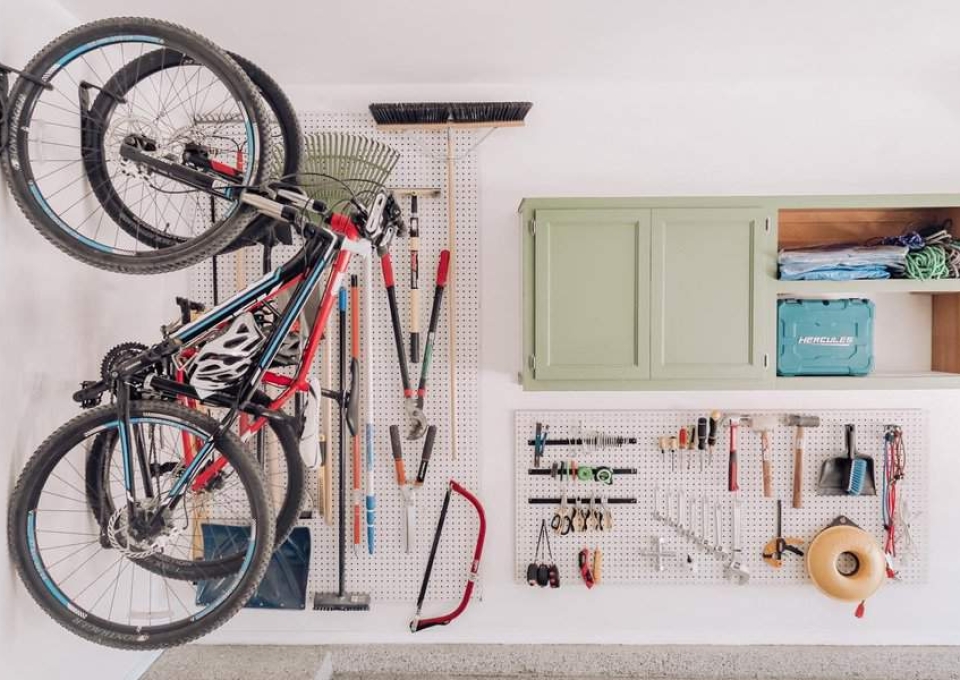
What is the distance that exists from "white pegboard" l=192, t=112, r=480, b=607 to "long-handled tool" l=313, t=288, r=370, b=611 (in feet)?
0.09

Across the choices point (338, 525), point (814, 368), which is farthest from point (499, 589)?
point (814, 368)

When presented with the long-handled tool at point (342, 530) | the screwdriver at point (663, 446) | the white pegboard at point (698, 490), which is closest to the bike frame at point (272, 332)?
the long-handled tool at point (342, 530)

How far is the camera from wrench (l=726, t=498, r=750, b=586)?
221cm

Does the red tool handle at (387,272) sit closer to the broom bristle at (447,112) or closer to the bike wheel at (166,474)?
the broom bristle at (447,112)

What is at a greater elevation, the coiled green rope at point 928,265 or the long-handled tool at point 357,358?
the coiled green rope at point 928,265

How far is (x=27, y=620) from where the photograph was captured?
1546mm

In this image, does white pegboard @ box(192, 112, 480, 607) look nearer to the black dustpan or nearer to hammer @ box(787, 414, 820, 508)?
hammer @ box(787, 414, 820, 508)

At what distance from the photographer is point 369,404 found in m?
2.06

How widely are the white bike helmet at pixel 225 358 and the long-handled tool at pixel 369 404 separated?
558mm

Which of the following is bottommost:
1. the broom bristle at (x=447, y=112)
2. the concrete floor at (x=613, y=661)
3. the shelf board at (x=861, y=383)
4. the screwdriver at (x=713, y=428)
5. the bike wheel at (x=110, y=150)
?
the concrete floor at (x=613, y=661)

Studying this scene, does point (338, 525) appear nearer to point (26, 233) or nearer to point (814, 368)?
point (26, 233)

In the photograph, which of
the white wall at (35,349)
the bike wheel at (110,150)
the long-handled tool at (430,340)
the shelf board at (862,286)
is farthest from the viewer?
the long-handled tool at (430,340)

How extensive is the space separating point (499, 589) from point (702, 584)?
753 millimetres

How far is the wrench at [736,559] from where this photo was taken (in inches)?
87.0
